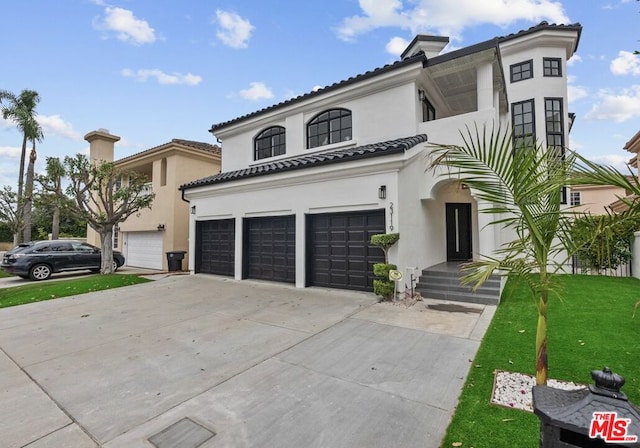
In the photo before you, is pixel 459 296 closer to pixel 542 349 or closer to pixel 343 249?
pixel 343 249

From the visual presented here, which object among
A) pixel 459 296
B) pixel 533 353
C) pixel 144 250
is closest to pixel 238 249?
pixel 459 296

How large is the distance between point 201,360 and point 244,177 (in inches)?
306

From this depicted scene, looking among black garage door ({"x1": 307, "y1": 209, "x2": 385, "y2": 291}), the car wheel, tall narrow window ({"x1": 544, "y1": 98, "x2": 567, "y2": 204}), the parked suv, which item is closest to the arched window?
black garage door ({"x1": 307, "y1": 209, "x2": 385, "y2": 291})

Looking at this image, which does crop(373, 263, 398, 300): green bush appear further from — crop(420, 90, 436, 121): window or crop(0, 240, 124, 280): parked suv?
crop(0, 240, 124, 280): parked suv

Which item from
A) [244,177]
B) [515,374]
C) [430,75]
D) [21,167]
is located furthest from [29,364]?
[21,167]

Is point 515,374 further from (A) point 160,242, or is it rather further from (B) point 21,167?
(B) point 21,167

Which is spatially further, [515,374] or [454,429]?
[515,374]

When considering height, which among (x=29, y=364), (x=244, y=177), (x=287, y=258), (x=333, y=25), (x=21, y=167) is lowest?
(x=29, y=364)

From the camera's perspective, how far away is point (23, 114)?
2164 centimetres

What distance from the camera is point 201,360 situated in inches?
185

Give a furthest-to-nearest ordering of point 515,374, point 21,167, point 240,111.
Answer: point 21,167 < point 240,111 < point 515,374

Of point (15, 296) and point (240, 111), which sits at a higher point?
point (240, 111)

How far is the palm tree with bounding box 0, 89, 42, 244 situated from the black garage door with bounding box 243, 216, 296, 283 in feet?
64.7

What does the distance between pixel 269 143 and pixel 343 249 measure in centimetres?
690
